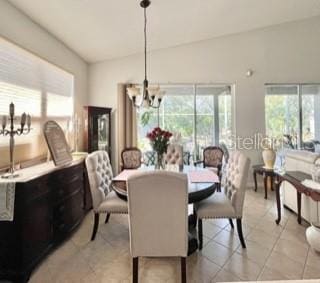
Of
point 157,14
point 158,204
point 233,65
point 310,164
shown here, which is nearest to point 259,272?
point 158,204

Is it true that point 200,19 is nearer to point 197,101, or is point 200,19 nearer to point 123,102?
point 197,101

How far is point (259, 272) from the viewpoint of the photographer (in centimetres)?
228

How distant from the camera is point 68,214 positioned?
3.02 metres

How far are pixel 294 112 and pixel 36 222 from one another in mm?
5576

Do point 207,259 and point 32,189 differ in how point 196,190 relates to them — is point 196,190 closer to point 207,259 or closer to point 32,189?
point 207,259

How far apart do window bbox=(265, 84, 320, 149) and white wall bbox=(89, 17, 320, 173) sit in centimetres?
25

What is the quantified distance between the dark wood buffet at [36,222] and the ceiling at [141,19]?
1969 millimetres

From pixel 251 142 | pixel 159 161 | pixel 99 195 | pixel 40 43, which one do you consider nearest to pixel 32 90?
pixel 40 43

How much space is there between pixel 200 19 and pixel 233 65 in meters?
1.58

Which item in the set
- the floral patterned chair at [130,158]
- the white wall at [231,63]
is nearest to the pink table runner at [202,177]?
the floral patterned chair at [130,158]

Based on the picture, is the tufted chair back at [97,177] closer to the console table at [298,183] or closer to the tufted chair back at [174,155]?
the tufted chair back at [174,155]

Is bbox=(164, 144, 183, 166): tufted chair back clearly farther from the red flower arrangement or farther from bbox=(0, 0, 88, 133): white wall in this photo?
bbox=(0, 0, 88, 133): white wall

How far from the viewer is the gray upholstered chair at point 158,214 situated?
193cm

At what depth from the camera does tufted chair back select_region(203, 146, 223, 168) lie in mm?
5074
